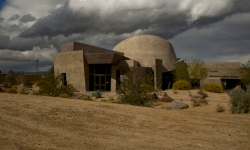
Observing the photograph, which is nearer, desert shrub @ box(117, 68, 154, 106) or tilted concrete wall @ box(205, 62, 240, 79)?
desert shrub @ box(117, 68, 154, 106)

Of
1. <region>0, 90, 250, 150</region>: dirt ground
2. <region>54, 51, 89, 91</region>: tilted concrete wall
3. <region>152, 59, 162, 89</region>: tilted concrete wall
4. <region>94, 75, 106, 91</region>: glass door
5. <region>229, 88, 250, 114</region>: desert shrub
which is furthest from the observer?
<region>152, 59, 162, 89</region>: tilted concrete wall

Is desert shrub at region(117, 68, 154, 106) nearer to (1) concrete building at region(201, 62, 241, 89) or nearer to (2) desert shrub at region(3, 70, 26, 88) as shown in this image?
(1) concrete building at region(201, 62, 241, 89)

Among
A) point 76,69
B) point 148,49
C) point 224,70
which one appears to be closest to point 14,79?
point 76,69

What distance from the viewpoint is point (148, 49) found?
45938 millimetres

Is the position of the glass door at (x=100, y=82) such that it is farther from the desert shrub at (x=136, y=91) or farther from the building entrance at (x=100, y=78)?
the desert shrub at (x=136, y=91)

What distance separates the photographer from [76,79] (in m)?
37.2

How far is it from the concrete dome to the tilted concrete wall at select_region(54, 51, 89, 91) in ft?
36.0

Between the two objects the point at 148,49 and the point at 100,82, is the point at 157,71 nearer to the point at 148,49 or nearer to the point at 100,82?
the point at 148,49

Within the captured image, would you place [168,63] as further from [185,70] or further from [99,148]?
[99,148]

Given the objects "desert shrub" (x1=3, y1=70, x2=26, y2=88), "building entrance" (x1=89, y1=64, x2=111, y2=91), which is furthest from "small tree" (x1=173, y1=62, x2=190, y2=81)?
"desert shrub" (x1=3, y1=70, x2=26, y2=88)

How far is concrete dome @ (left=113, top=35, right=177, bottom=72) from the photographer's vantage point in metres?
44.9

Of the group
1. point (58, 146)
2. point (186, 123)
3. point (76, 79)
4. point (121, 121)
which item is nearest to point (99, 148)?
point (58, 146)

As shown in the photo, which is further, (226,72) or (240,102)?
(226,72)

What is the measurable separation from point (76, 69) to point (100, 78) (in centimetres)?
404
